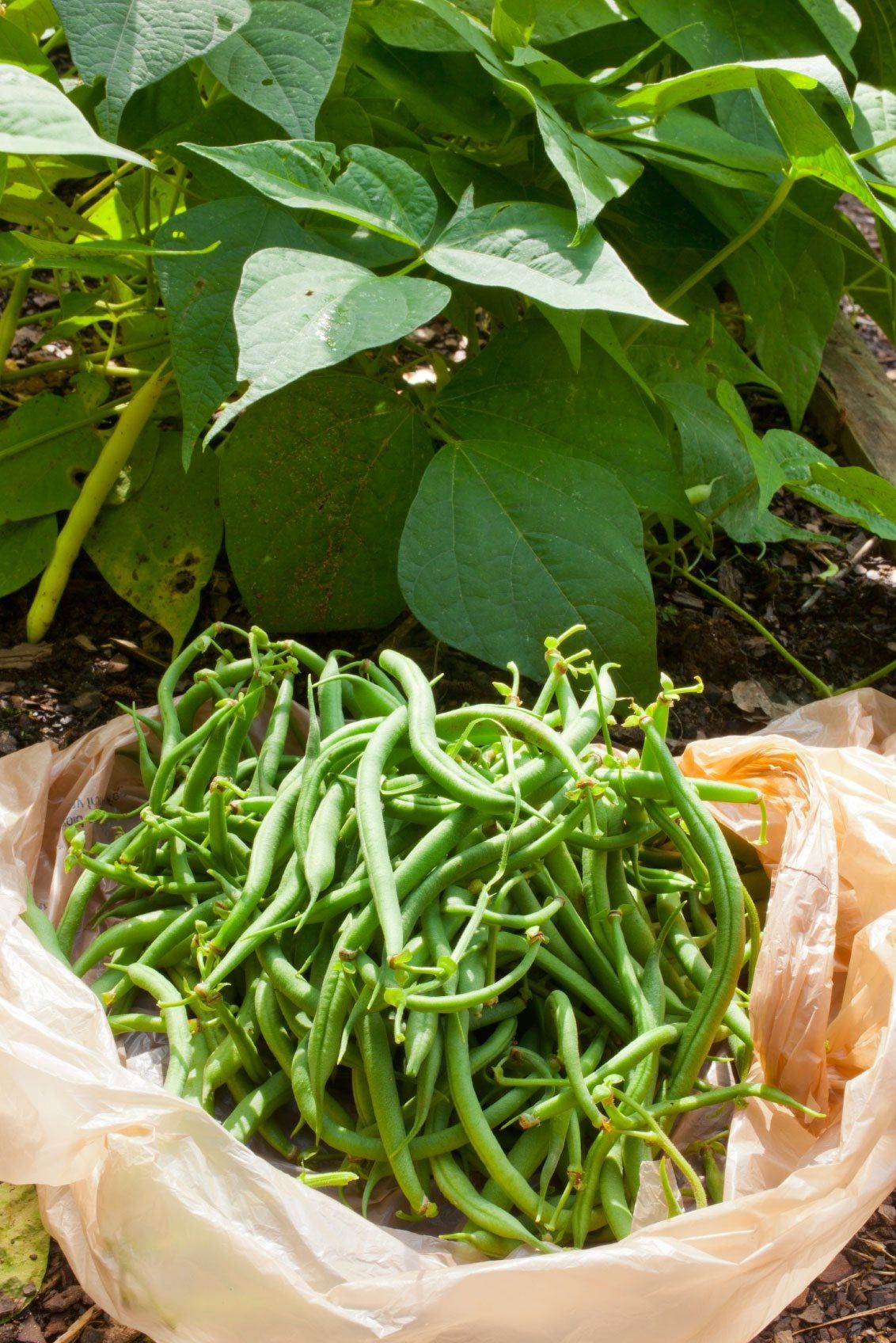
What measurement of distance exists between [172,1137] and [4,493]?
1085mm

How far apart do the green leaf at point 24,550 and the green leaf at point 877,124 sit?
127cm

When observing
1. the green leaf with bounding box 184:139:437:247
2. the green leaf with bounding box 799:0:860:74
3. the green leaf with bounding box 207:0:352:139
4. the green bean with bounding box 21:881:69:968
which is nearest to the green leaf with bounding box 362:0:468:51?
the green leaf with bounding box 207:0:352:139

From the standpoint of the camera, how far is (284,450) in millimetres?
1670

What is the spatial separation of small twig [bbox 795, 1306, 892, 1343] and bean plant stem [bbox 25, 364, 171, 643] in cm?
129

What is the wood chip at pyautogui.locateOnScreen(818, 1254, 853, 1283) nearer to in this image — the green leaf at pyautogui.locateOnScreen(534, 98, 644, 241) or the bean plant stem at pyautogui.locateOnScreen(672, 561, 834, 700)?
the bean plant stem at pyautogui.locateOnScreen(672, 561, 834, 700)

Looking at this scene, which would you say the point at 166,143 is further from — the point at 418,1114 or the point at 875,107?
the point at 418,1114

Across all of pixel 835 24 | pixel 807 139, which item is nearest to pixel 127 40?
pixel 807 139

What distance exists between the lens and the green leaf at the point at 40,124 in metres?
1.05

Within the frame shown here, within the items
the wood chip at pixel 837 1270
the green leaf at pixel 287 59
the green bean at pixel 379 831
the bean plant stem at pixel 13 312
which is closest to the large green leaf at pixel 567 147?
the green leaf at pixel 287 59

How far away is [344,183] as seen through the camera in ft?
4.35

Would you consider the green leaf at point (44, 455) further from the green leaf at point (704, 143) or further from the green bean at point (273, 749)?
the green leaf at point (704, 143)

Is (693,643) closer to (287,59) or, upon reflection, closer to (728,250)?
(728,250)

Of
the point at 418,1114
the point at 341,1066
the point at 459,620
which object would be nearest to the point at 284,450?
the point at 459,620

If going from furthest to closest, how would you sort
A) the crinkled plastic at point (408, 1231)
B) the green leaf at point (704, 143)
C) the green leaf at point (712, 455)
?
the green leaf at point (712, 455), the green leaf at point (704, 143), the crinkled plastic at point (408, 1231)
